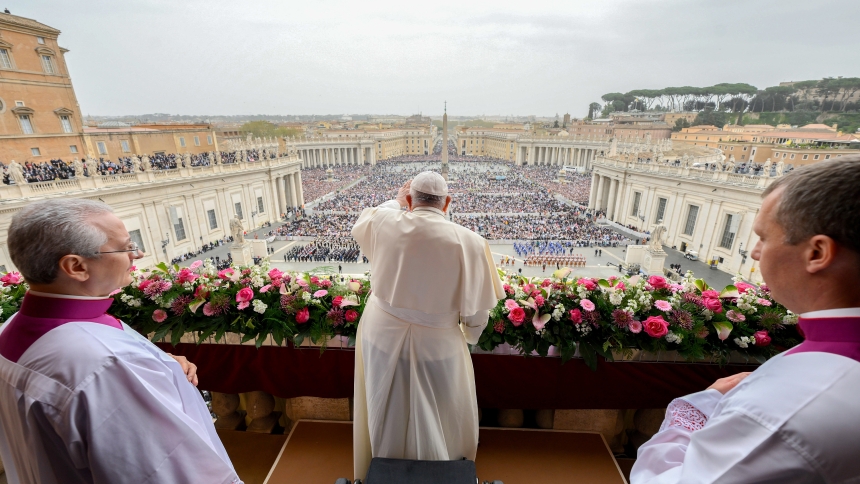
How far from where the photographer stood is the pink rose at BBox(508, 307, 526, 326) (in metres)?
2.22

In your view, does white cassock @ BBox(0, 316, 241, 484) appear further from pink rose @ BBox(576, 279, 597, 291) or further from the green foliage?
the green foliage

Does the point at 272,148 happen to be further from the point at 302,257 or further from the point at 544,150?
the point at 544,150

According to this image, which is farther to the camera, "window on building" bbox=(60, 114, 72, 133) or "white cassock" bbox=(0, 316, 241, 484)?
"window on building" bbox=(60, 114, 72, 133)

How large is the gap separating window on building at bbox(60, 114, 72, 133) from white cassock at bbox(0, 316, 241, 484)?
2358 centimetres

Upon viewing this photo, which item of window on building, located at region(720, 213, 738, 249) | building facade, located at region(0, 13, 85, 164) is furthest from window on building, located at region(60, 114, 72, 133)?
window on building, located at region(720, 213, 738, 249)

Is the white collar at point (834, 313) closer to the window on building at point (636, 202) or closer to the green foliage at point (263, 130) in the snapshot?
the window on building at point (636, 202)

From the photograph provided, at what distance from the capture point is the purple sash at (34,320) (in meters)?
1.02

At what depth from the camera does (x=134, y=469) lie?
3.32ft

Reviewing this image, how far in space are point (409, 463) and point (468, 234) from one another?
1214 millimetres

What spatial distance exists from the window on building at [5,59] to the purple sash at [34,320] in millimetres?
21869

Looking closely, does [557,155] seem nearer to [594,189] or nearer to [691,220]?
[594,189]

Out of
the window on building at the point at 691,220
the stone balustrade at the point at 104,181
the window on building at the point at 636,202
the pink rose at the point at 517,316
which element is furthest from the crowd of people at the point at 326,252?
the window on building at the point at 636,202

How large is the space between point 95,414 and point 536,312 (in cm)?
205

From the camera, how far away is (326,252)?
1579cm
